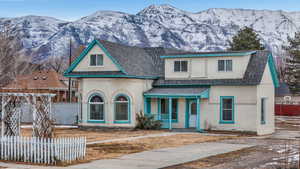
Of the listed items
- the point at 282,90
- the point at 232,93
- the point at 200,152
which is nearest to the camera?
the point at 200,152

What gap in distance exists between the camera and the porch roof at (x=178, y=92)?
3622 centimetres

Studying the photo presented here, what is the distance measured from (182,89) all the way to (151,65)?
→ 430cm

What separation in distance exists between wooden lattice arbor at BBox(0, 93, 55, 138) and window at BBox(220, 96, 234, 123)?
17729 mm

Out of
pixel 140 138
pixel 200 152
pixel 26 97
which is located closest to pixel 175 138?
pixel 140 138

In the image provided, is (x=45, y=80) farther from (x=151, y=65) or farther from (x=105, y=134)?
(x=105, y=134)

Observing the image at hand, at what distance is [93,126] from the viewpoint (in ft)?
124

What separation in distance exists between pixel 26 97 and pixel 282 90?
70719mm

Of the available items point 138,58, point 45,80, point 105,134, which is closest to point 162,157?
point 105,134

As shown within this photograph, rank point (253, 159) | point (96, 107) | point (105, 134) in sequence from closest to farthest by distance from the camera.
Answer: point (253, 159) < point (105, 134) < point (96, 107)

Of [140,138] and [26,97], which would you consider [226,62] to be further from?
[26,97]

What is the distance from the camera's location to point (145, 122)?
124ft

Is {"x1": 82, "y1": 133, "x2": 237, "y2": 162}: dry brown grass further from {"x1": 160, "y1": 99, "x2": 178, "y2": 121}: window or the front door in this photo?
{"x1": 160, "y1": 99, "x2": 178, "y2": 121}: window

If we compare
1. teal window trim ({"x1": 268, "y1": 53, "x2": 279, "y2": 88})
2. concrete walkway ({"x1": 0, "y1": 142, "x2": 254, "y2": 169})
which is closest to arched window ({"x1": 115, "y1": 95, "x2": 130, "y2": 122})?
teal window trim ({"x1": 268, "y1": 53, "x2": 279, "y2": 88})

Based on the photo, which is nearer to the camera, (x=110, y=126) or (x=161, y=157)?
(x=161, y=157)
